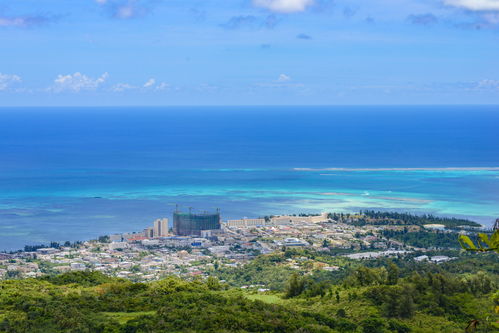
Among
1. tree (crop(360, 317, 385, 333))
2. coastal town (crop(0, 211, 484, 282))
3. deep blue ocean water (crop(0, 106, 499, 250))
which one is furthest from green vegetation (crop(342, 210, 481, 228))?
tree (crop(360, 317, 385, 333))

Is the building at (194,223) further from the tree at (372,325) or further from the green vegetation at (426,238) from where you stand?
the tree at (372,325)

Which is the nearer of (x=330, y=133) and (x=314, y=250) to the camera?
(x=314, y=250)

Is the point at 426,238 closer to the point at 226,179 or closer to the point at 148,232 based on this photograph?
the point at 148,232

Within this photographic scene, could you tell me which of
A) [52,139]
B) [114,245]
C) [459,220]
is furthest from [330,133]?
[114,245]

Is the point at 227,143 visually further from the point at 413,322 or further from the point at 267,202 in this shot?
the point at 413,322

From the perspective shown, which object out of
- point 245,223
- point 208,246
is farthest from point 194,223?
A: point 208,246

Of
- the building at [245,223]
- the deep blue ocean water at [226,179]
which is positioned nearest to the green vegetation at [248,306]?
the building at [245,223]

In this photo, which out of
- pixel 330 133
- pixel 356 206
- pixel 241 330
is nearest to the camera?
pixel 241 330
